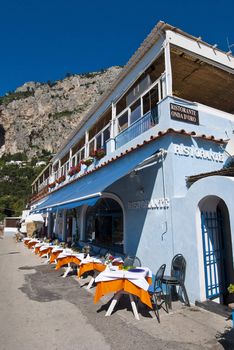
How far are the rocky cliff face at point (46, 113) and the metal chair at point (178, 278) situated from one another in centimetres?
10569

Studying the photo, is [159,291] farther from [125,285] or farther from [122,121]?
[122,121]

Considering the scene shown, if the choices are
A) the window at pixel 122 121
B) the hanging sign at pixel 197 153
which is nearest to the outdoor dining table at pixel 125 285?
the hanging sign at pixel 197 153

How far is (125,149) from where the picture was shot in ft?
35.7

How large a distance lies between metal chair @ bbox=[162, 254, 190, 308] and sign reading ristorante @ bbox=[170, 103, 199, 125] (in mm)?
4378

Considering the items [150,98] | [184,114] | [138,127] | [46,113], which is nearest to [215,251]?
[184,114]

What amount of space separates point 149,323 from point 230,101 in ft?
39.4

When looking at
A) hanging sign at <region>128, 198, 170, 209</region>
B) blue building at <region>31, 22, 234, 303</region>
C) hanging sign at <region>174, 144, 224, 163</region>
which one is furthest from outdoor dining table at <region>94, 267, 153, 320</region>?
hanging sign at <region>174, 144, 224, 163</region>

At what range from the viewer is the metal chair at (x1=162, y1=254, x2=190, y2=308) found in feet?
21.4

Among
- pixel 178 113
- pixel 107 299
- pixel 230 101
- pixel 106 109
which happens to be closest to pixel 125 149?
pixel 178 113

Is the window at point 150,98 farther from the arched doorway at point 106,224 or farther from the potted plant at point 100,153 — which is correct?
the arched doorway at point 106,224

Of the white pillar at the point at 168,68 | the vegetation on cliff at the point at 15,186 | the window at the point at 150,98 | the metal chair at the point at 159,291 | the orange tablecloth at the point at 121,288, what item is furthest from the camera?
the vegetation on cliff at the point at 15,186

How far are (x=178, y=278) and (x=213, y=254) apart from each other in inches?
47.1

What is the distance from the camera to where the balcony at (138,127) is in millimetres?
9672

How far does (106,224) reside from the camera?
41.5 feet
